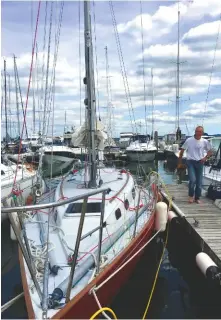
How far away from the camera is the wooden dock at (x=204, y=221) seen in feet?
21.9

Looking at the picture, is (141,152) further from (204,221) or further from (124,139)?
(204,221)

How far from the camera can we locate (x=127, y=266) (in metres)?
5.64

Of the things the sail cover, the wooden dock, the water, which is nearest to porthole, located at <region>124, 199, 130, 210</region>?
the water

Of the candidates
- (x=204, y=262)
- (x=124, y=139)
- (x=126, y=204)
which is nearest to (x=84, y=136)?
(x=126, y=204)

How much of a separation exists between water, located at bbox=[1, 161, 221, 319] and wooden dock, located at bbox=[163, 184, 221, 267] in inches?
36.3

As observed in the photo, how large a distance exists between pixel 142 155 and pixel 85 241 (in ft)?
89.5

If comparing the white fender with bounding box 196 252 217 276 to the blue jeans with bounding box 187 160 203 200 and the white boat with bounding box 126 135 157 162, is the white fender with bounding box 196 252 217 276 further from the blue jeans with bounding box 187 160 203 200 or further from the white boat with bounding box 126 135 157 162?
the white boat with bounding box 126 135 157 162

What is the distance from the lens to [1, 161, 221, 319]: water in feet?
20.0

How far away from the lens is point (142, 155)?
32562 mm

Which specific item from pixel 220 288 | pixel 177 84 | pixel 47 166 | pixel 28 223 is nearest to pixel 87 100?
pixel 28 223

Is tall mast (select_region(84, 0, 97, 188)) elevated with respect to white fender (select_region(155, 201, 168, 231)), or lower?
elevated

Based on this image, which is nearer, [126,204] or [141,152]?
[126,204]

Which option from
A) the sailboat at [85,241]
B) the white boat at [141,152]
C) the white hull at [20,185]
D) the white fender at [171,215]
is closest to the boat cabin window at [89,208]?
the sailboat at [85,241]

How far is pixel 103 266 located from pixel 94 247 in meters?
0.49
